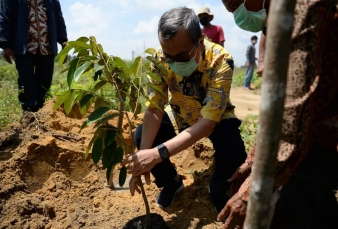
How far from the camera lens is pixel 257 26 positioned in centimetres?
156

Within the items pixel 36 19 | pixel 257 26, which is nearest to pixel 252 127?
pixel 36 19

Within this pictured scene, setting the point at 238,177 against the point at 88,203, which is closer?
the point at 238,177

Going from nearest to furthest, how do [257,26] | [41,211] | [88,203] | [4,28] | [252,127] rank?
[257,26], [41,211], [88,203], [4,28], [252,127]

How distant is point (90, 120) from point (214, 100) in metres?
0.71

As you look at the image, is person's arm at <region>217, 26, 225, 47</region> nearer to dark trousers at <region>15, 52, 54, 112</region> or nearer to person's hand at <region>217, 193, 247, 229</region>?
dark trousers at <region>15, 52, 54, 112</region>

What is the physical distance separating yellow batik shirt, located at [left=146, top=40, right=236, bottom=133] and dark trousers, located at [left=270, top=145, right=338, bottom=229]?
621 mm

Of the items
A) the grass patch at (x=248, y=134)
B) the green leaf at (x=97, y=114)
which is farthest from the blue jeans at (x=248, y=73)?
the green leaf at (x=97, y=114)

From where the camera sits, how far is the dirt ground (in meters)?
2.30

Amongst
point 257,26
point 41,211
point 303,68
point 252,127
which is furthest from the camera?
point 252,127

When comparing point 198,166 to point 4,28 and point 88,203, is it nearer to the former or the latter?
point 88,203

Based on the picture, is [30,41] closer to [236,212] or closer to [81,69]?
[81,69]

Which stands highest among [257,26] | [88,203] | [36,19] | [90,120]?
[36,19]

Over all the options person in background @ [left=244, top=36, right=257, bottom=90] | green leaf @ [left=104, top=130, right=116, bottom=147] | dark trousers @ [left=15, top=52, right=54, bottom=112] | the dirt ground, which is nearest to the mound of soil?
the dirt ground

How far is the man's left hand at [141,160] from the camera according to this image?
182 cm
